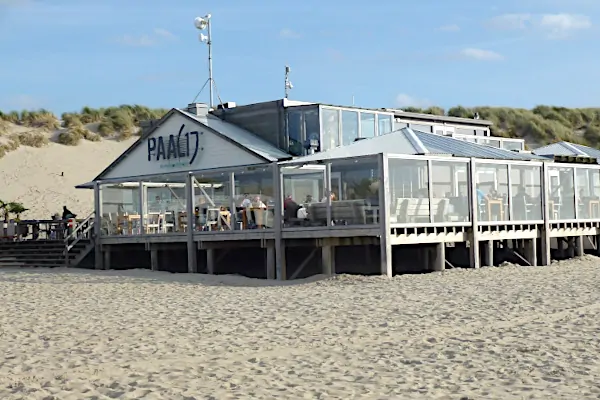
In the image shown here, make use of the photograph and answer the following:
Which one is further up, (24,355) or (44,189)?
(44,189)

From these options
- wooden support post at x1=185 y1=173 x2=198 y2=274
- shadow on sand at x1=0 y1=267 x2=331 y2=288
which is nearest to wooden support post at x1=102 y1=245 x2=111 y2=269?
shadow on sand at x1=0 y1=267 x2=331 y2=288

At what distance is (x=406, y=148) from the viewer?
759 inches

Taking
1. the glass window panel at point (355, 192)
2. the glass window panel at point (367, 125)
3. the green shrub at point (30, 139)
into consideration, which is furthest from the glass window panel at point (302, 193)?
the green shrub at point (30, 139)

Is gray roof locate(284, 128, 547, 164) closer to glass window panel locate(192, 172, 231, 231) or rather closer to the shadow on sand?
glass window panel locate(192, 172, 231, 231)

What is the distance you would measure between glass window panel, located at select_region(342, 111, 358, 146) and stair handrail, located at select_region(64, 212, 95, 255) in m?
6.96

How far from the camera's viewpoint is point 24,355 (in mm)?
10609

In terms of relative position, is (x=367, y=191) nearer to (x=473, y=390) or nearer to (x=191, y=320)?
(x=191, y=320)

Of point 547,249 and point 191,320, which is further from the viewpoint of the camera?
point 547,249

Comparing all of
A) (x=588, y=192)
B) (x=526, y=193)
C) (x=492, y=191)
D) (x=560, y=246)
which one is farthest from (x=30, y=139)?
(x=492, y=191)

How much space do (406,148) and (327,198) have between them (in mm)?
1867

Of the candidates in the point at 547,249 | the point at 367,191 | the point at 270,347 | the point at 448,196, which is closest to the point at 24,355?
the point at 270,347

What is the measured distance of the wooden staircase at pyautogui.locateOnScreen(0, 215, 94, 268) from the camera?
25219mm

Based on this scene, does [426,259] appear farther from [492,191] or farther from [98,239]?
[98,239]

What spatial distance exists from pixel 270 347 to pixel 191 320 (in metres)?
2.80
